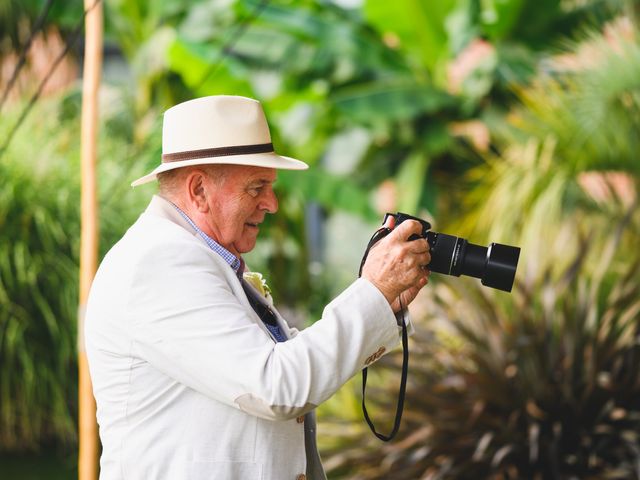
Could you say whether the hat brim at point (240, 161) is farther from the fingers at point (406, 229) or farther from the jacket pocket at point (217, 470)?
the jacket pocket at point (217, 470)

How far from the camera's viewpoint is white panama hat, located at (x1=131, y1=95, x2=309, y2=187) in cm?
222

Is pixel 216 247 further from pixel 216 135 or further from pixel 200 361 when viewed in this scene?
pixel 200 361

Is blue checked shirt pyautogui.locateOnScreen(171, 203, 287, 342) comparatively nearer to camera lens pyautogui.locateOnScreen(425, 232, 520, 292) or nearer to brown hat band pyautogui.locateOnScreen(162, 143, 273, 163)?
brown hat band pyautogui.locateOnScreen(162, 143, 273, 163)

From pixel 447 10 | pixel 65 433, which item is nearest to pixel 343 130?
pixel 447 10

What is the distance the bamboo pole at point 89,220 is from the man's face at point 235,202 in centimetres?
173

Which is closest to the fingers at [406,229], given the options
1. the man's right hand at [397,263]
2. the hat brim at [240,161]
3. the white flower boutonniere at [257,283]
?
the man's right hand at [397,263]

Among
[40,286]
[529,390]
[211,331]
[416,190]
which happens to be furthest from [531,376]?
[416,190]

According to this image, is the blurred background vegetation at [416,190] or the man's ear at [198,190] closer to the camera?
the man's ear at [198,190]

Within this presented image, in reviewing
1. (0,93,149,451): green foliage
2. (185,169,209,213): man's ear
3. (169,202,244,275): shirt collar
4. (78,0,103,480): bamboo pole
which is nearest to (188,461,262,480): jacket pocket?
(169,202,244,275): shirt collar

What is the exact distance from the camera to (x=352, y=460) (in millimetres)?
5555

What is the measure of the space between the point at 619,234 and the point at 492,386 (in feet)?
3.93

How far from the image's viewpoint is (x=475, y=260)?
2.39 metres

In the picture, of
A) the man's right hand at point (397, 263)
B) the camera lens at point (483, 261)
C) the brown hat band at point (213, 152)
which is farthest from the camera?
the camera lens at point (483, 261)

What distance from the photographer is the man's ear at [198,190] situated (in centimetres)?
228
